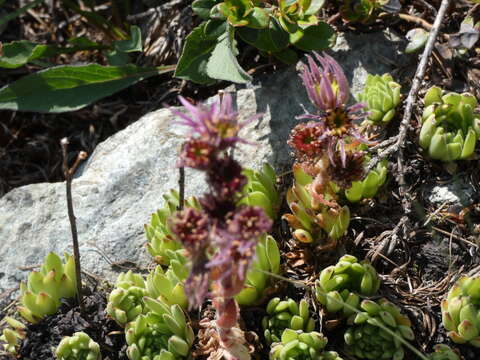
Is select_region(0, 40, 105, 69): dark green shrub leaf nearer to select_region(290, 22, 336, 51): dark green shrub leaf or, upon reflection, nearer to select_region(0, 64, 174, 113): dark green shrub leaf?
select_region(0, 64, 174, 113): dark green shrub leaf

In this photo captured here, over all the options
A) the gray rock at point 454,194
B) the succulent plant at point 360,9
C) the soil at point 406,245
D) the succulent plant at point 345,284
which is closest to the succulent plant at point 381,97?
the soil at point 406,245

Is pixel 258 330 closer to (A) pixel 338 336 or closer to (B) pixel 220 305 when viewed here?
(A) pixel 338 336

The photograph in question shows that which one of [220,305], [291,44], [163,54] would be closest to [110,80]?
[163,54]

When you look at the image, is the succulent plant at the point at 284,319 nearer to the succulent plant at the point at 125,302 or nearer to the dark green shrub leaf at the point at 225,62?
the succulent plant at the point at 125,302

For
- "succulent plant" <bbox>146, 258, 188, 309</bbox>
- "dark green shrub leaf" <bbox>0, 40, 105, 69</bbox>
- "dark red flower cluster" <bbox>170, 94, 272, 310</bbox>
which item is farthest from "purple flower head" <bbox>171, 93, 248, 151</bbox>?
"dark green shrub leaf" <bbox>0, 40, 105, 69</bbox>

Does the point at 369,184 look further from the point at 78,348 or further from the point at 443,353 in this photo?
the point at 78,348
